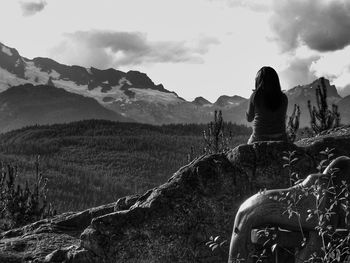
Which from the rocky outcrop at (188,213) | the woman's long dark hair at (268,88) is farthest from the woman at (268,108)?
the rocky outcrop at (188,213)

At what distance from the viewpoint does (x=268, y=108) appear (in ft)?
34.0

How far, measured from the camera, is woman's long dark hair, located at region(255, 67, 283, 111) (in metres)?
10.2

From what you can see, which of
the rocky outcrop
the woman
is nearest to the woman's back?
the woman

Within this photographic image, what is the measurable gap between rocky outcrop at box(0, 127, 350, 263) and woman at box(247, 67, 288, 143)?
2.23 meters

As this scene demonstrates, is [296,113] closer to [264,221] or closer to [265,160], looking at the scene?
[265,160]

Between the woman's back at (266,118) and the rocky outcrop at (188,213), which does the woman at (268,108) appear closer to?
the woman's back at (266,118)

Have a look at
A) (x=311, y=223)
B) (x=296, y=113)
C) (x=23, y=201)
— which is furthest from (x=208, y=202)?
(x=23, y=201)

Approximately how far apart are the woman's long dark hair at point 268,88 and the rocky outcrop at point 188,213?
2513mm

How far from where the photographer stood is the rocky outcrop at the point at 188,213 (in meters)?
7.60

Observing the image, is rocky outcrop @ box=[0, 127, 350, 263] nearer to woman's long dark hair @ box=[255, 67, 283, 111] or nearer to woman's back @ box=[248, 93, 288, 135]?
woman's back @ box=[248, 93, 288, 135]

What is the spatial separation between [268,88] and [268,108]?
383mm

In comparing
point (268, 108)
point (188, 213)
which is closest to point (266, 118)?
point (268, 108)

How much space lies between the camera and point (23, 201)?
109ft

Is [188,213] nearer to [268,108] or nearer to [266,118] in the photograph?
[266,118]
